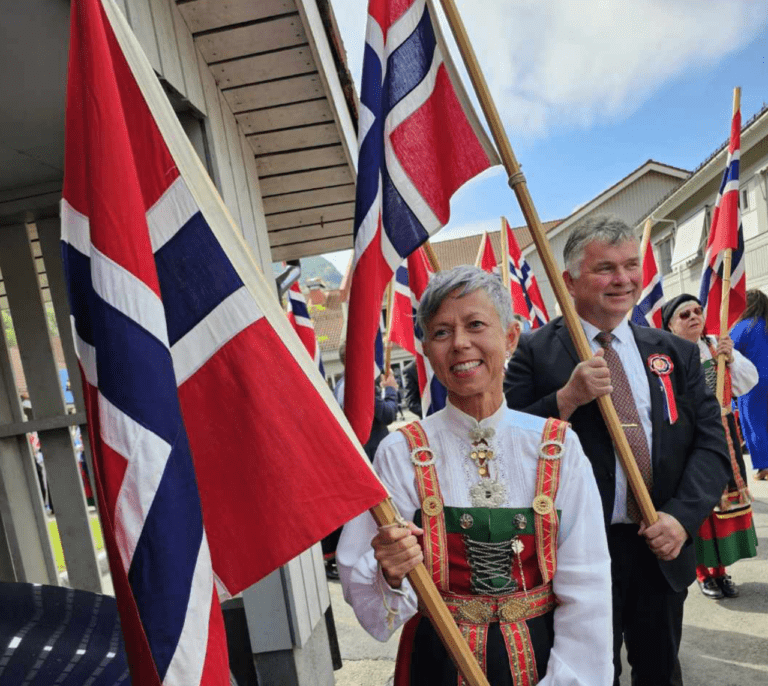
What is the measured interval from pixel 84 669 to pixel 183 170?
1283 mm

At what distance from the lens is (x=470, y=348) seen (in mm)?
1710

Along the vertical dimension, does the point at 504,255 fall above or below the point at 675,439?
above

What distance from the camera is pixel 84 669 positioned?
1687mm

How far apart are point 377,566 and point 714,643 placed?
10.2 feet

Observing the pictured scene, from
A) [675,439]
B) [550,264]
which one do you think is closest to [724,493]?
[675,439]

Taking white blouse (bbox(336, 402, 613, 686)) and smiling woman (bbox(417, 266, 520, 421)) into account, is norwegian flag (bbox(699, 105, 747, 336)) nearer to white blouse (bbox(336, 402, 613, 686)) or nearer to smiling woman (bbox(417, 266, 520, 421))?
smiling woman (bbox(417, 266, 520, 421))

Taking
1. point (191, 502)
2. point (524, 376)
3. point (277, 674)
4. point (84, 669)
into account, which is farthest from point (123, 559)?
point (277, 674)

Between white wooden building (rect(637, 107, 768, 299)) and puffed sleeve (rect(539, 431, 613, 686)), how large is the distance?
7.70m

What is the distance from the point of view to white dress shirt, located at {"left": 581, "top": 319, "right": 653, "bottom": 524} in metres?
2.32

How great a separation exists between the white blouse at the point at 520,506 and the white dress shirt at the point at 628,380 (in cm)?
67

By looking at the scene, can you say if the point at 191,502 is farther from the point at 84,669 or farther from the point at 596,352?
the point at 596,352

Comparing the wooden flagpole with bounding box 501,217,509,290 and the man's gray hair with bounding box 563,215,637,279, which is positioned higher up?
the wooden flagpole with bounding box 501,217,509,290

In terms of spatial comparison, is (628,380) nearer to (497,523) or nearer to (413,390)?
(497,523)

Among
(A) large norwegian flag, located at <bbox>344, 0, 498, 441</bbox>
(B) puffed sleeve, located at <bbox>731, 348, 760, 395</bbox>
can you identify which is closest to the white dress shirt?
(A) large norwegian flag, located at <bbox>344, 0, 498, 441</bbox>
